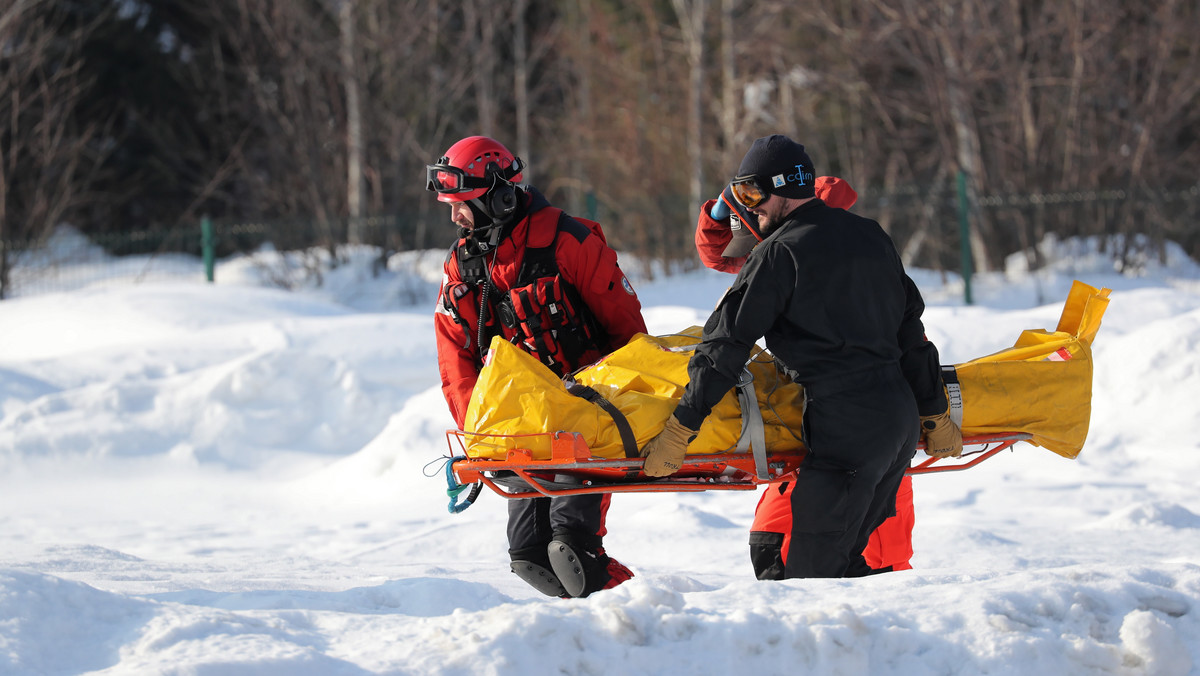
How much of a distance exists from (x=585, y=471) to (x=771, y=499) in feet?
2.36

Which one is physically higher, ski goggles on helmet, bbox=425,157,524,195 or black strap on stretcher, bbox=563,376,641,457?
ski goggles on helmet, bbox=425,157,524,195

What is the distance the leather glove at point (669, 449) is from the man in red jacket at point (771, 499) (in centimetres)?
47

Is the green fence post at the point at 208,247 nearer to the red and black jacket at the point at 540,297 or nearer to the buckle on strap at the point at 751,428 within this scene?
the red and black jacket at the point at 540,297

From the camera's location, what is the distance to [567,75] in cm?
Result: 2409

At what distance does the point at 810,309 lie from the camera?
10.5ft

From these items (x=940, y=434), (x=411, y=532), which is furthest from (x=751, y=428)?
(x=411, y=532)

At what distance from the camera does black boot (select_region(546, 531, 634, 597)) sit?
3.78 m

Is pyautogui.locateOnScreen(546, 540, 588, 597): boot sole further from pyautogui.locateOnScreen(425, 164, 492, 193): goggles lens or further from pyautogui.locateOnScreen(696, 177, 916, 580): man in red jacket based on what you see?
pyautogui.locateOnScreen(425, 164, 492, 193): goggles lens

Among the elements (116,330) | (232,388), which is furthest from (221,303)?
(232,388)

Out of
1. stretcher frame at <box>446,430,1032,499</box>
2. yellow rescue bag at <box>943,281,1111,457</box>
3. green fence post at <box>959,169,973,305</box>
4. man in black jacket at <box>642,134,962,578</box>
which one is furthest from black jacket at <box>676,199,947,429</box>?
green fence post at <box>959,169,973,305</box>

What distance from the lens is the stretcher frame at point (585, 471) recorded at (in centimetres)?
320

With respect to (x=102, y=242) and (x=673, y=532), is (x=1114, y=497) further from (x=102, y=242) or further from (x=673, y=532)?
(x=102, y=242)

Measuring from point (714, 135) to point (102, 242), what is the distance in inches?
417

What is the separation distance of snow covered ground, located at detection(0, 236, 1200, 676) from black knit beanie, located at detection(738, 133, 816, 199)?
1.17 metres
